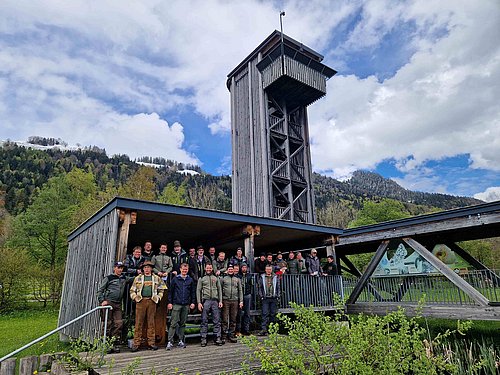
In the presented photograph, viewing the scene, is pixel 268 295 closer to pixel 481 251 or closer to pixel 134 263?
pixel 134 263

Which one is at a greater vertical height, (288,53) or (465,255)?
(288,53)

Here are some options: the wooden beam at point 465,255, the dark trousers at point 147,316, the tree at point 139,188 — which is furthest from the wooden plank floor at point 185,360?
the tree at point 139,188

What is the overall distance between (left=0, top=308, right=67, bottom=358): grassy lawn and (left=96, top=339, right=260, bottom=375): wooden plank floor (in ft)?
15.5

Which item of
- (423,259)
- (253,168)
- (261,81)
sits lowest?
(423,259)

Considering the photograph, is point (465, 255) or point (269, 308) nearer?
point (269, 308)

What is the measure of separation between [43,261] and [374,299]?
838 inches

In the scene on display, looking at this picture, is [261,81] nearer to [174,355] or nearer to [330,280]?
[330,280]

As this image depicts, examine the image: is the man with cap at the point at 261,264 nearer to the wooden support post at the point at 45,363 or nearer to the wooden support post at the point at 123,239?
the wooden support post at the point at 123,239

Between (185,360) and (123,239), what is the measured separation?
2.83 m

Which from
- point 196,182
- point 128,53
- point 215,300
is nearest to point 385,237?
point 215,300

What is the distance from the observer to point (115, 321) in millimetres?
6293

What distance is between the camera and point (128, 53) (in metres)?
15.2

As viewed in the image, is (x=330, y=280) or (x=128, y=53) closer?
(x=330, y=280)

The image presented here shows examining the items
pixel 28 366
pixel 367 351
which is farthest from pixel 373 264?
pixel 28 366
